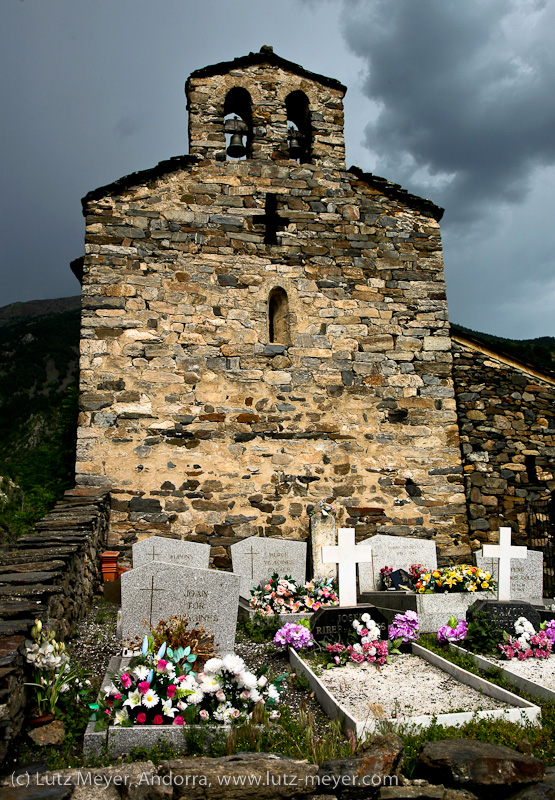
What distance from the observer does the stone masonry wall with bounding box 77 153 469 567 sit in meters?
8.46

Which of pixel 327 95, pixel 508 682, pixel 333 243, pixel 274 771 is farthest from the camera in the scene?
pixel 327 95

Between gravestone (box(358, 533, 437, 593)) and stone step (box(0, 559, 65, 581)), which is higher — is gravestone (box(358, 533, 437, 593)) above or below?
below

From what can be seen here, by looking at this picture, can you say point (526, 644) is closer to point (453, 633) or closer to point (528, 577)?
point (453, 633)

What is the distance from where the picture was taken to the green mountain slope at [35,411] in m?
10.2

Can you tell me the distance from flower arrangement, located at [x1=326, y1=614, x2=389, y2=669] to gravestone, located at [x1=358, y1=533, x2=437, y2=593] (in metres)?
2.36

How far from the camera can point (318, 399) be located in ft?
29.8

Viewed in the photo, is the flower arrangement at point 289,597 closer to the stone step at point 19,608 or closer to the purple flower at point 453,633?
the purple flower at point 453,633

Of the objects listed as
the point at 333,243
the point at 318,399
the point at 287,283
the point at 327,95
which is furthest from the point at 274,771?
the point at 327,95

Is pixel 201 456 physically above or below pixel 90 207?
below

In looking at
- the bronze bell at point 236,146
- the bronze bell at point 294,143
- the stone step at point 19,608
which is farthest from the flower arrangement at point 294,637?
the bronze bell at point 294,143

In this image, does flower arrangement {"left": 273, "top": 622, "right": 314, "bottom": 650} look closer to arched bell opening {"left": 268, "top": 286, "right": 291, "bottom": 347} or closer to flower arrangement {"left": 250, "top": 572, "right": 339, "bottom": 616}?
flower arrangement {"left": 250, "top": 572, "right": 339, "bottom": 616}

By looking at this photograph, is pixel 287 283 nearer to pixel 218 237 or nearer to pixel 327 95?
pixel 218 237

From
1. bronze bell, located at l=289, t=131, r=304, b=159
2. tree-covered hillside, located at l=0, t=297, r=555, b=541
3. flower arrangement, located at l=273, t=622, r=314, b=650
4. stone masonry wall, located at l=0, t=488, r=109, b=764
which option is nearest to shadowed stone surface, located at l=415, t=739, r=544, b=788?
stone masonry wall, located at l=0, t=488, r=109, b=764

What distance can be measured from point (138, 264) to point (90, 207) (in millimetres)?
1257
